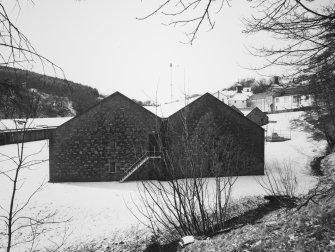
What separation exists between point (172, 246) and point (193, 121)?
1255 cm

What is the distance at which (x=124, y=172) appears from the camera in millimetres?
19438

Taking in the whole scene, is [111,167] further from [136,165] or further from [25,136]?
[25,136]

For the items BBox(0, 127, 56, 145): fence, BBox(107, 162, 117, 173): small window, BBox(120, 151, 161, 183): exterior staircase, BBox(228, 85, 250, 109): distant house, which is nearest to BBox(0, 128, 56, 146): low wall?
BBox(0, 127, 56, 145): fence

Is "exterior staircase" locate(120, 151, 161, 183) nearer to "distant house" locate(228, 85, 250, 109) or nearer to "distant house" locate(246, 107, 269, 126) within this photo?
"distant house" locate(246, 107, 269, 126)

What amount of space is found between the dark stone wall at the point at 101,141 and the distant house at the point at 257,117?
3363 cm

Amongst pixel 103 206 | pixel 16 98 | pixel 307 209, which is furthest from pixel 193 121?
pixel 16 98

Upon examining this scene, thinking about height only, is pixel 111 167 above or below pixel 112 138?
below

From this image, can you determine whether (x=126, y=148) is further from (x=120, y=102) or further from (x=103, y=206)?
(x=103, y=206)

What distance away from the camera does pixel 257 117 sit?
159 ft

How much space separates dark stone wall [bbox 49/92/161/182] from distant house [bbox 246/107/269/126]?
33.6 meters

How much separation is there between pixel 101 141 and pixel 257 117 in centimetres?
3756

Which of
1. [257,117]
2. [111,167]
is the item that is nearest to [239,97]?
[257,117]

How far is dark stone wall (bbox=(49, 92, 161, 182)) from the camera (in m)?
19.1

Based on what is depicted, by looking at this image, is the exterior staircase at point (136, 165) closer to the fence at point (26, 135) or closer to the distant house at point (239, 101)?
the fence at point (26, 135)
